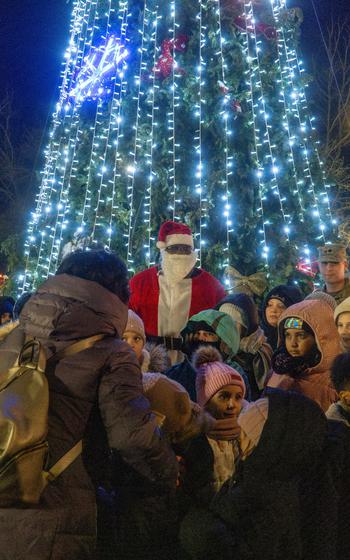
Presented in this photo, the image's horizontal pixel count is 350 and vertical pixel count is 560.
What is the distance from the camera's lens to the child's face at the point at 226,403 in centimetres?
277

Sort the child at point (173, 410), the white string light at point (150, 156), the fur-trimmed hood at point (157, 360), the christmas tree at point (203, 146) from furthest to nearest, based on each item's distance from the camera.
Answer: the white string light at point (150, 156) → the christmas tree at point (203, 146) → the fur-trimmed hood at point (157, 360) → the child at point (173, 410)

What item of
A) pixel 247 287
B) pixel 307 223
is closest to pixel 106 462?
pixel 247 287

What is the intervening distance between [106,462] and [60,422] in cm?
33

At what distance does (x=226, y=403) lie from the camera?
2.78 m

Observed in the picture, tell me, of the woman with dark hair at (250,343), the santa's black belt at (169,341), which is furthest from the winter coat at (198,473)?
the santa's black belt at (169,341)

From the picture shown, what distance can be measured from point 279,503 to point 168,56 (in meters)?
8.42

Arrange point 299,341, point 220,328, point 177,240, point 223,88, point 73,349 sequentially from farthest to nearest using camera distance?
1. point 223,88
2. point 177,240
3. point 220,328
4. point 299,341
5. point 73,349

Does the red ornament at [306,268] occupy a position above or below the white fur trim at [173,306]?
above

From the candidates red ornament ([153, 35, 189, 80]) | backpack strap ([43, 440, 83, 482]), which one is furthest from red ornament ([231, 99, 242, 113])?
backpack strap ([43, 440, 83, 482])

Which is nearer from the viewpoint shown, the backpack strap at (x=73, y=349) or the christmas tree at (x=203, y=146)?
the backpack strap at (x=73, y=349)

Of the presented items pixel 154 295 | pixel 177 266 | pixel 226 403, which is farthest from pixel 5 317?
pixel 226 403

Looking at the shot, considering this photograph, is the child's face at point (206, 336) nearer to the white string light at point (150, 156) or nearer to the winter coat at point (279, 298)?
the winter coat at point (279, 298)

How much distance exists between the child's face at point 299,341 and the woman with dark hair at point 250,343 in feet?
2.05

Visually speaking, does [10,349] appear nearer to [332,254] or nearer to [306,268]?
[332,254]
